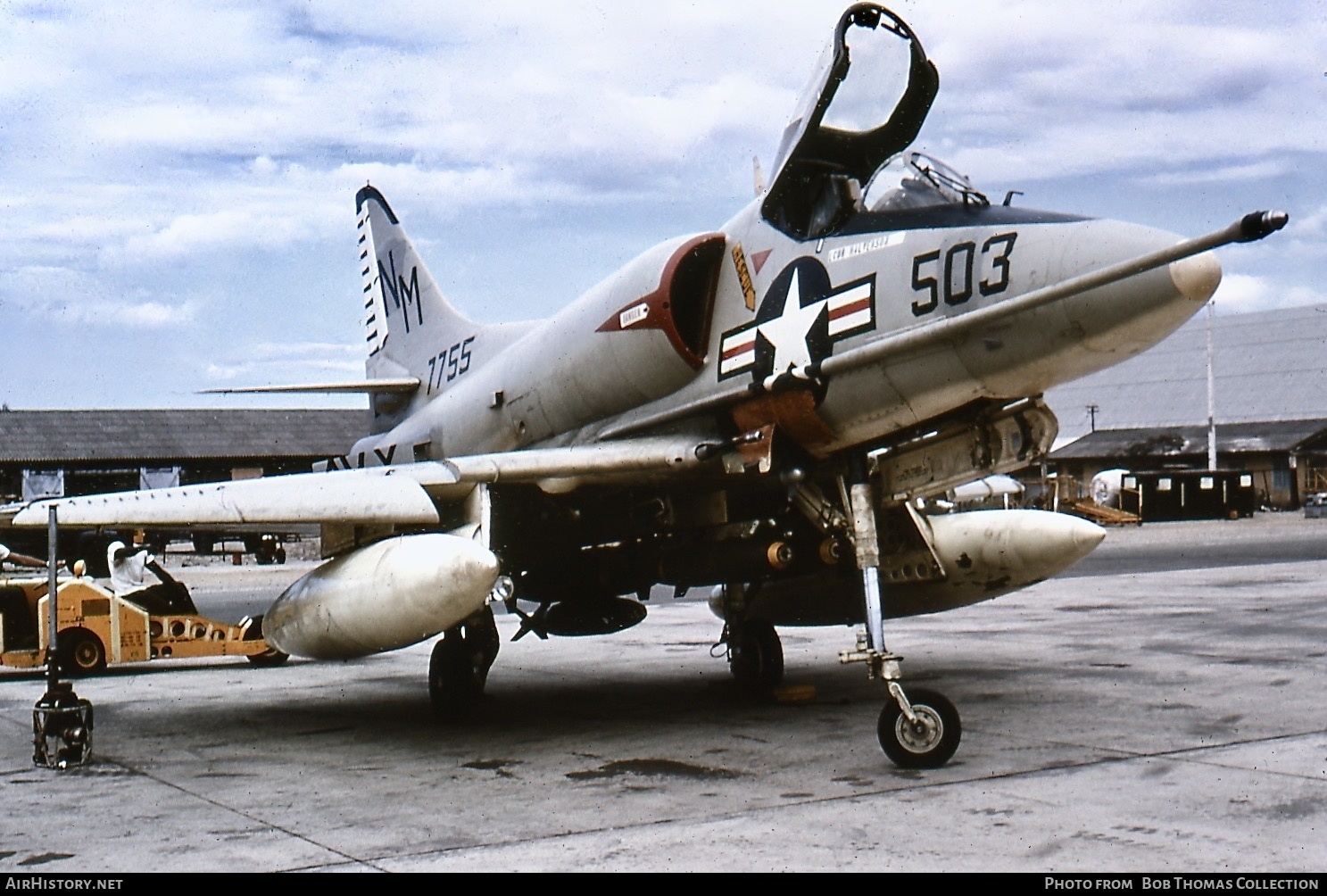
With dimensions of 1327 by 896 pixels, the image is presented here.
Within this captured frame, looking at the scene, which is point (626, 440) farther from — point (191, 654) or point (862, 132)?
point (191, 654)

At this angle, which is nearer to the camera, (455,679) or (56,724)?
(56,724)

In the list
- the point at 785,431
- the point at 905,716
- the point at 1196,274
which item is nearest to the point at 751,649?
the point at 785,431

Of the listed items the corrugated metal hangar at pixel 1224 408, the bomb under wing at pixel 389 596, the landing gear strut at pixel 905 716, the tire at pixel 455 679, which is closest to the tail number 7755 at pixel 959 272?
the landing gear strut at pixel 905 716

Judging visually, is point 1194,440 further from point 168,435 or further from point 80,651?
point 80,651

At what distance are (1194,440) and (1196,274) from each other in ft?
209

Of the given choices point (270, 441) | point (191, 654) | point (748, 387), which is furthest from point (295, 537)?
point (748, 387)

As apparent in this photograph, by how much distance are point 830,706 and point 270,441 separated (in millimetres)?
54577

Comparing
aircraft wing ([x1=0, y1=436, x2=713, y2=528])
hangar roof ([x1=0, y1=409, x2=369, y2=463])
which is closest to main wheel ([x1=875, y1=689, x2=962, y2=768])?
aircraft wing ([x1=0, y1=436, x2=713, y2=528])

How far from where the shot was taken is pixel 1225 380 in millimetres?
73125

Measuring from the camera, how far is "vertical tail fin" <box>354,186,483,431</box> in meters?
12.5

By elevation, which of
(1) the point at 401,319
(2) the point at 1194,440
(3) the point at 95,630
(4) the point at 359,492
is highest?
(2) the point at 1194,440

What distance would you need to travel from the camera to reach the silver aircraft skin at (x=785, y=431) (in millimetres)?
7094

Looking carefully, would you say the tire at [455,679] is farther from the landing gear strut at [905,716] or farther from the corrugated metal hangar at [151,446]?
the corrugated metal hangar at [151,446]

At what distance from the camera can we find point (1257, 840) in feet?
17.8
